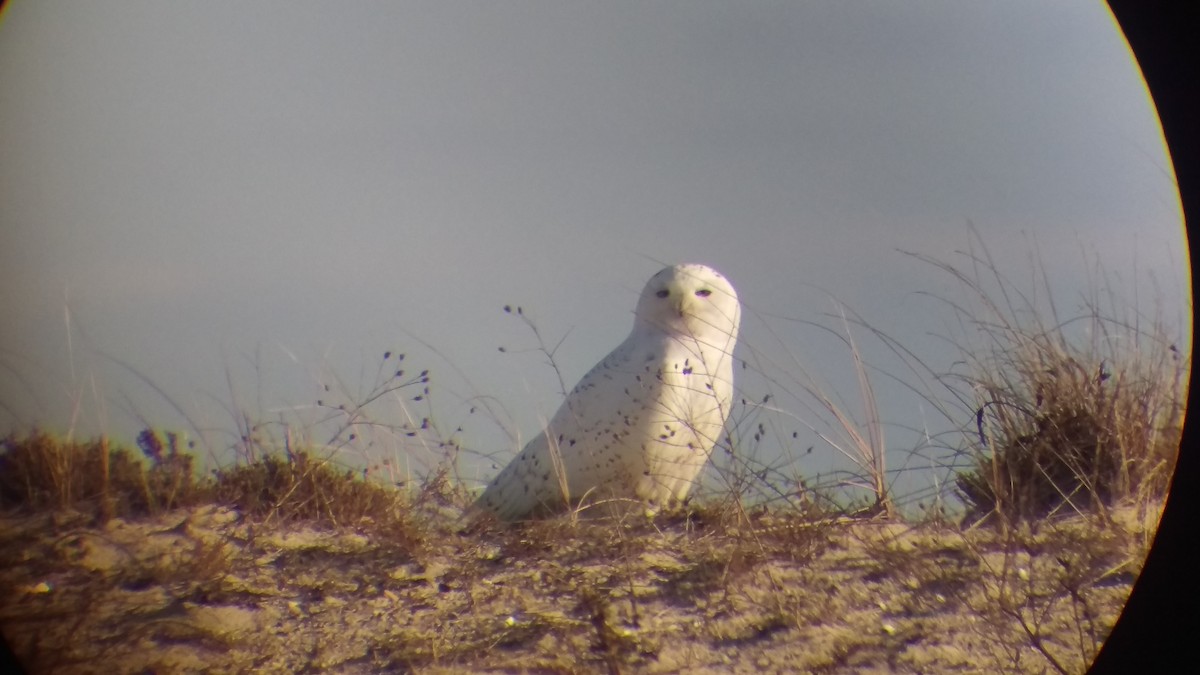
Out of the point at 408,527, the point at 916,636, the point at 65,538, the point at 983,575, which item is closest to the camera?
the point at 916,636

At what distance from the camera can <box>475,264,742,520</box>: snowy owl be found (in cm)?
439

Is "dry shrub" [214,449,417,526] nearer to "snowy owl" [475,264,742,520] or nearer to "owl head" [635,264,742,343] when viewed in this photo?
"snowy owl" [475,264,742,520]

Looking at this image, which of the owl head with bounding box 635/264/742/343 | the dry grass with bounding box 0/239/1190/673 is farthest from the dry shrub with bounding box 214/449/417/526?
the owl head with bounding box 635/264/742/343

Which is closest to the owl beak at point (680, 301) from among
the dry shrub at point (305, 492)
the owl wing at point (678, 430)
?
the owl wing at point (678, 430)

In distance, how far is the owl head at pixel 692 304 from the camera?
4.66 m

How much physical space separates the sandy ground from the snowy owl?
18.5 inches

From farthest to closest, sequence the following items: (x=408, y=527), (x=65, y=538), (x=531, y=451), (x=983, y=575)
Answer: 1. (x=531, y=451)
2. (x=408, y=527)
3. (x=65, y=538)
4. (x=983, y=575)

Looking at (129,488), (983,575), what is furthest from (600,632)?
(129,488)

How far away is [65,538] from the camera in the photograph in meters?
3.63

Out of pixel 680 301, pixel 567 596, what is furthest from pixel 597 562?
pixel 680 301

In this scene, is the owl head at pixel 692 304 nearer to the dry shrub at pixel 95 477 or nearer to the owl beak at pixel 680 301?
the owl beak at pixel 680 301

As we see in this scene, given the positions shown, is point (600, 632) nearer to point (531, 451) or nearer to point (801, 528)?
point (801, 528)

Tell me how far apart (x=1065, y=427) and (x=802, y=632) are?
1.71 meters

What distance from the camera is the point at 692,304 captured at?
466cm
